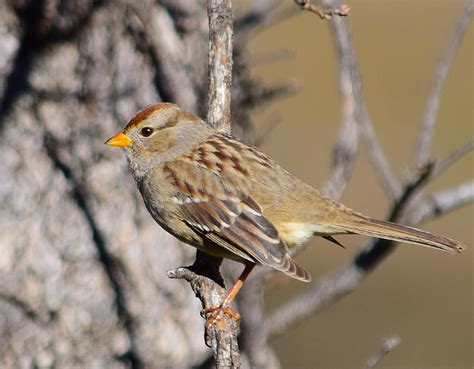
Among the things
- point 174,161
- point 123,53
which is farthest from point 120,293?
point 123,53

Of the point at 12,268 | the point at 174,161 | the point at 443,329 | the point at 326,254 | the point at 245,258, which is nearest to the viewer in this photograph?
the point at 245,258

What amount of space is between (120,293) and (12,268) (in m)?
0.63

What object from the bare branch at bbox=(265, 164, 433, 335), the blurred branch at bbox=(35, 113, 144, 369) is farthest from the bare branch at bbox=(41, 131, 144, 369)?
the bare branch at bbox=(265, 164, 433, 335)

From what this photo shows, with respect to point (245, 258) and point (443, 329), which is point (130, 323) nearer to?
point (245, 258)

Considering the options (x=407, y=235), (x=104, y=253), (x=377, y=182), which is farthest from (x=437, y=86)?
(x=377, y=182)

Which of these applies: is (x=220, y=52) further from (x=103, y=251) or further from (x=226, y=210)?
(x=103, y=251)

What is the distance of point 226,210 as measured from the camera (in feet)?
15.7

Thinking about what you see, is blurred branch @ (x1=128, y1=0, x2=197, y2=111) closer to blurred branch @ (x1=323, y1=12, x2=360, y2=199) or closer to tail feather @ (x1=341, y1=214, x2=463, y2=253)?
blurred branch @ (x1=323, y1=12, x2=360, y2=199)

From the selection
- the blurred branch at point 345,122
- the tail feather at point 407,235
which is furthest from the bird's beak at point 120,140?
the tail feather at point 407,235

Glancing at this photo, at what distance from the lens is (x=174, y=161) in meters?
5.05

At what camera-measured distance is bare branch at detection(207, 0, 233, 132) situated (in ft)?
14.5

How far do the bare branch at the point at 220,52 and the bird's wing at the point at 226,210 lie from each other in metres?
0.37

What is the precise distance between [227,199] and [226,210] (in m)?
0.06

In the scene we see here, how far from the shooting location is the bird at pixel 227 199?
183 inches
